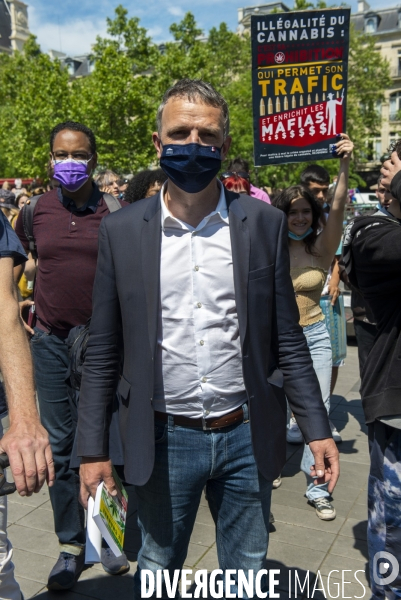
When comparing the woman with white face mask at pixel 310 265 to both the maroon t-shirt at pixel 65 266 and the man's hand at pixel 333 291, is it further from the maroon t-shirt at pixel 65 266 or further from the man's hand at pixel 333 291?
the maroon t-shirt at pixel 65 266

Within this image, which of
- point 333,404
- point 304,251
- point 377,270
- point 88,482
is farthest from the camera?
point 333,404

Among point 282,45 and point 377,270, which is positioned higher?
point 282,45

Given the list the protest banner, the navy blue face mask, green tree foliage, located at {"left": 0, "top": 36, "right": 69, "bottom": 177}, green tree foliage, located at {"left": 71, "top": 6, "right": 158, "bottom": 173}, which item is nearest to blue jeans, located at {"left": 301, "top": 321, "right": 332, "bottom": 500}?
the protest banner

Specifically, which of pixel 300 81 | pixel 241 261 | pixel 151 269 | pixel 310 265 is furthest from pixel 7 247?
pixel 300 81

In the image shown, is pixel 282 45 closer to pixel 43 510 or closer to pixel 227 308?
pixel 227 308

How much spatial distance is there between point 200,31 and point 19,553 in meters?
35.8

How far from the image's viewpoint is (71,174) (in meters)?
3.37

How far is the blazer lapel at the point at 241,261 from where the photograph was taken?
2.16 meters

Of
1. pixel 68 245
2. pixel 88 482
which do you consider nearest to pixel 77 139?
pixel 68 245

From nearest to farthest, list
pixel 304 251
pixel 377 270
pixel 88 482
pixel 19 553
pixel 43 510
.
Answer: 1. pixel 88 482
2. pixel 377 270
3. pixel 19 553
4. pixel 43 510
5. pixel 304 251

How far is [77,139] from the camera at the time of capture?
3506 millimetres

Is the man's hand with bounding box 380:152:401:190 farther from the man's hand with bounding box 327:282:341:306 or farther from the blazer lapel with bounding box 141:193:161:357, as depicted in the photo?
the man's hand with bounding box 327:282:341:306

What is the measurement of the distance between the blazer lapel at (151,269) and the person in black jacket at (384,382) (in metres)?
0.96

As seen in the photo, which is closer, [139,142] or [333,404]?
[333,404]
